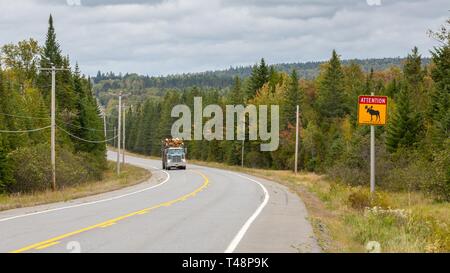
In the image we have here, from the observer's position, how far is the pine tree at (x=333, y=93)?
92250 mm

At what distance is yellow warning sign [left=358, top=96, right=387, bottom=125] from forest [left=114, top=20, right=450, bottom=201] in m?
15.0

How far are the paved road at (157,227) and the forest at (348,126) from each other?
1836 centimetres

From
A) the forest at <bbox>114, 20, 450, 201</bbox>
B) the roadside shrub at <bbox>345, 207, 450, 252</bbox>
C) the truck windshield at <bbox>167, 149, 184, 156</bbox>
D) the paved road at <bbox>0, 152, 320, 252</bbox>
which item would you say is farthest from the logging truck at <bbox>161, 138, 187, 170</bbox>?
the roadside shrub at <bbox>345, 207, 450, 252</bbox>

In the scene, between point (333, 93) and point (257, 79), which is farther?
point (257, 79)

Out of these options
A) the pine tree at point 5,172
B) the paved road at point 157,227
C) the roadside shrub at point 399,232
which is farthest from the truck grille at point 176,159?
the roadside shrub at point 399,232

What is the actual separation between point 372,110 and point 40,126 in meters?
49.5

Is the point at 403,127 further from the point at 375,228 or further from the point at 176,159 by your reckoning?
the point at 375,228

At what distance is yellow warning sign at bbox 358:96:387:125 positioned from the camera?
23.3 meters

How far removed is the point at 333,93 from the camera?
93125 mm

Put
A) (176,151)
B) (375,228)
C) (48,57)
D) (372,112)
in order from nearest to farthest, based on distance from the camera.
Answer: (375,228) → (372,112) → (176,151) → (48,57)

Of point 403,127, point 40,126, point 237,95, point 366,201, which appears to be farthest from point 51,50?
point 366,201

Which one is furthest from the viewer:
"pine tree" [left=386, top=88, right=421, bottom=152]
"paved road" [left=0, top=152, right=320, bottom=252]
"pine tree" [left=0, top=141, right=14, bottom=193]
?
"pine tree" [left=386, top=88, right=421, bottom=152]

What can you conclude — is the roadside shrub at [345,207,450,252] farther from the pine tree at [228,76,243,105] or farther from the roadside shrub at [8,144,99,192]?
the pine tree at [228,76,243,105]
